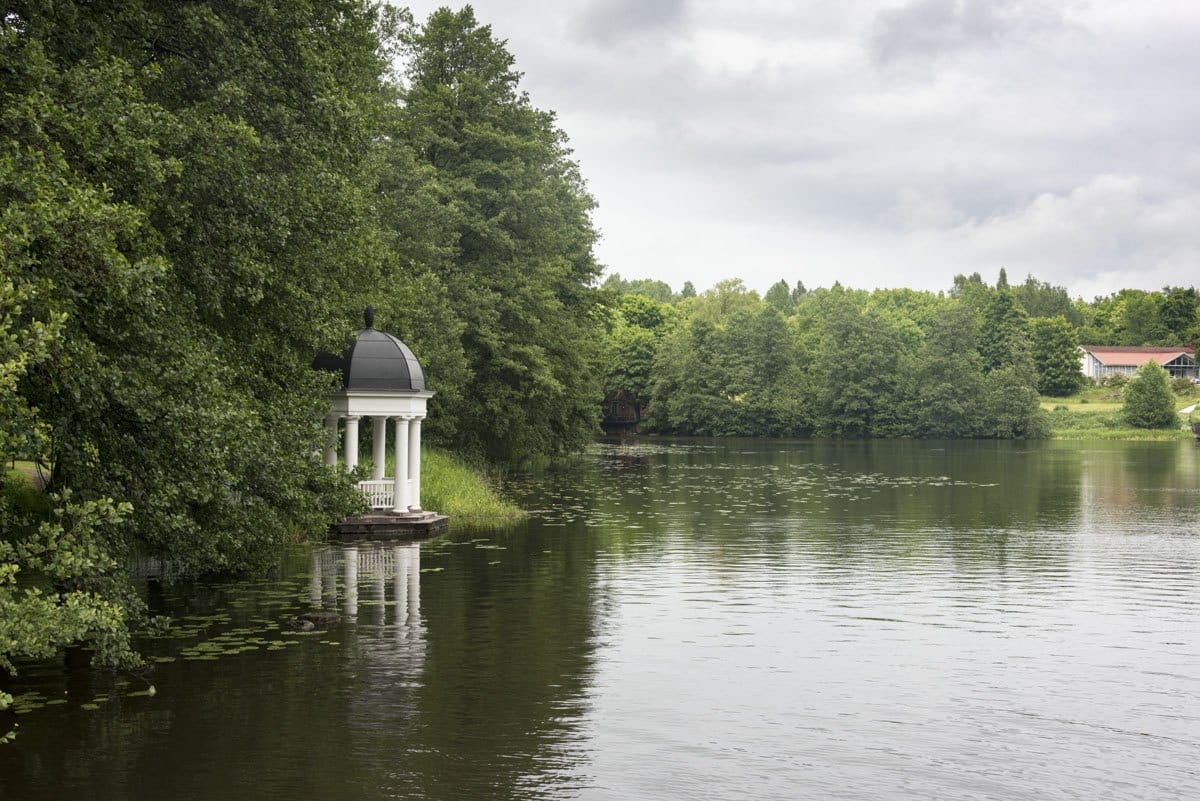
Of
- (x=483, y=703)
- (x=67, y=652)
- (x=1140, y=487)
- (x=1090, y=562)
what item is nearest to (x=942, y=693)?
(x=483, y=703)

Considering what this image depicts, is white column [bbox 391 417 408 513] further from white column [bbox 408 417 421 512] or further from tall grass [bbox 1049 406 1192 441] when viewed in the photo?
tall grass [bbox 1049 406 1192 441]

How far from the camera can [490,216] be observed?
54000 millimetres

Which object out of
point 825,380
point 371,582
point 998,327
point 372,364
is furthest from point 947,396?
point 371,582

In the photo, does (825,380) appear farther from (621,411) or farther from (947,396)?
(621,411)

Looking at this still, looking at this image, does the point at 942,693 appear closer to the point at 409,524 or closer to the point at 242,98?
the point at 242,98

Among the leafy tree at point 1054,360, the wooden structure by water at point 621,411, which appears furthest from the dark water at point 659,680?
the leafy tree at point 1054,360

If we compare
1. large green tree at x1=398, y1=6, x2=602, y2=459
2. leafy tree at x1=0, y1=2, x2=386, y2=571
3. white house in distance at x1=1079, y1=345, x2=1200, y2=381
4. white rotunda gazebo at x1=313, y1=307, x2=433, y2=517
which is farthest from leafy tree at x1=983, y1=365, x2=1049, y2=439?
leafy tree at x1=0, y1=2, x2=386, y2=571

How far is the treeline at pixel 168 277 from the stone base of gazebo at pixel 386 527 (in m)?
5.25

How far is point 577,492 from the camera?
4997cm

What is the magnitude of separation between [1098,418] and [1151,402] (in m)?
7.12

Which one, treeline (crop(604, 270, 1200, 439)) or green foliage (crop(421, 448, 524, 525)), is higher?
treeline (crop(604, 270, 1200, 439))

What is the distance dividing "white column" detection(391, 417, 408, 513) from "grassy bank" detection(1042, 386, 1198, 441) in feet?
336

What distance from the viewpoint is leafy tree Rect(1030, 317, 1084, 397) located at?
150 meters

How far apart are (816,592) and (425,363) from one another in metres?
17.8
